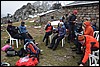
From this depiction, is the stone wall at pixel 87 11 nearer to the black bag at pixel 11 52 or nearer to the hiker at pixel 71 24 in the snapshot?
the hiker at pixel 71 24

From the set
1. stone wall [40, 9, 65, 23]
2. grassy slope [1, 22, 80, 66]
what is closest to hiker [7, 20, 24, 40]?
→ grassy slope [1, 22, 80, 66]

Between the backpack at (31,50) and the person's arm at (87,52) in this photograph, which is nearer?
the person's arm at (87,52)

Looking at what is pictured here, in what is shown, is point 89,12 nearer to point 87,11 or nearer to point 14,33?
point 87,11

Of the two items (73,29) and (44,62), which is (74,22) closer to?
(73,29)

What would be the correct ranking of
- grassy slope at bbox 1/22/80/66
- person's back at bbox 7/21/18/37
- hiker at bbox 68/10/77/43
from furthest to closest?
hiker at bbox 68/10/77/43 → person's back at bbox 7/21/18/37 → grassy slope at bbox 1/22/80/66

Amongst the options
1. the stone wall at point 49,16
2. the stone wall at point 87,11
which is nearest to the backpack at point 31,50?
the stone wall at point 87,11

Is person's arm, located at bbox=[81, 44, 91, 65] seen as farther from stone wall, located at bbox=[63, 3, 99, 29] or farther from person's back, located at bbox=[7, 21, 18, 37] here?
person's back, located at bbox=[7, 21, 18, 37]

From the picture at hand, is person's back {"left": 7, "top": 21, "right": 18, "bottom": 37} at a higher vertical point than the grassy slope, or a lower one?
higher

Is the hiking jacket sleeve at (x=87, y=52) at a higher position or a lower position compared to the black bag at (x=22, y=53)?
higher

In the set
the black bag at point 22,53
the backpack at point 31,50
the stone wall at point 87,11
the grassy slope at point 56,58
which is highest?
the stone wall at point 87,11

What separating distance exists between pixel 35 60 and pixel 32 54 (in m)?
0.39

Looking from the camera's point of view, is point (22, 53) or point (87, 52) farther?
point (22, 53)

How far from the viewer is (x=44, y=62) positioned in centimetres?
912

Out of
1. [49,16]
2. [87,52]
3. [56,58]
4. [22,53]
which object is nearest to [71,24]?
[56,58]
